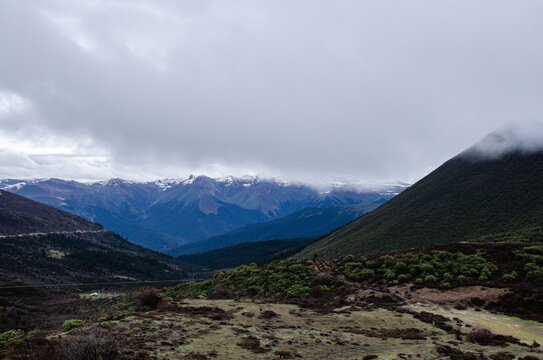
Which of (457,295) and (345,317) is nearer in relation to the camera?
(345,317)

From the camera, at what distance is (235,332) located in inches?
793

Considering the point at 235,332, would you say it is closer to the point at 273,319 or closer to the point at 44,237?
the point at 273,319

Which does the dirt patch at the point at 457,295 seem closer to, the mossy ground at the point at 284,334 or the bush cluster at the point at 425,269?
the bush cluster at the point at 425,269

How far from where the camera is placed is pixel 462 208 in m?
90.1

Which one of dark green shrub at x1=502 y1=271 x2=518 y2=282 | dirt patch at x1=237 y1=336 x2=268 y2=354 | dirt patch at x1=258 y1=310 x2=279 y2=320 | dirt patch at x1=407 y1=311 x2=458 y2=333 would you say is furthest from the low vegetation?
dark green shrub at x1=502 y1=271 x2=518 y2=282

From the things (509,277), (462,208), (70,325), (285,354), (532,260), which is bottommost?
(285,354)

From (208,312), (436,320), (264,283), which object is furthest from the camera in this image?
(264,283)

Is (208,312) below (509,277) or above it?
below

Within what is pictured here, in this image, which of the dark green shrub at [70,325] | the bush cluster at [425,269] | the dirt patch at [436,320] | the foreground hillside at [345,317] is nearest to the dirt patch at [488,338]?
the foreground hillside at [345,317]

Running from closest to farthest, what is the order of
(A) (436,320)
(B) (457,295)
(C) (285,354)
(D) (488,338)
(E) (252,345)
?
(C) (285,354) < (E) (252,345) < (D) (488,338) < (A) (436,320) < (B) (457,295)

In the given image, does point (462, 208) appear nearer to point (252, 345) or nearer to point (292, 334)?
point (292, 334)

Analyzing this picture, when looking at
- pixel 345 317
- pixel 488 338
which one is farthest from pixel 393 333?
pixel 488 338

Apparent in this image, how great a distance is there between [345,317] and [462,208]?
268 feet

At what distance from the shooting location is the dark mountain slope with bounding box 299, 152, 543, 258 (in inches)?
3000
